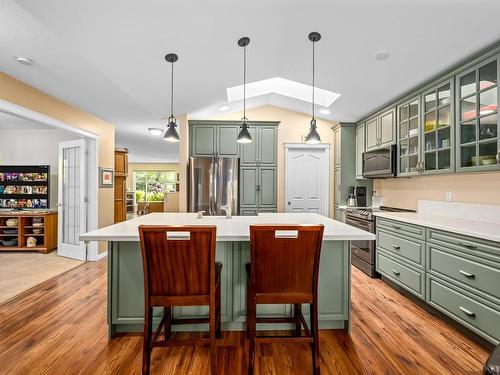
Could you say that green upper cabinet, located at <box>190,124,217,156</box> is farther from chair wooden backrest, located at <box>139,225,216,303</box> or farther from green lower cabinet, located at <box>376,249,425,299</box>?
chair wooden backrest, located at <box>139,225,216,303</box>

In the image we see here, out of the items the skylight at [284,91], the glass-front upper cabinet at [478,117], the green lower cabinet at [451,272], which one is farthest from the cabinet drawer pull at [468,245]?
the skylight at [284,91]

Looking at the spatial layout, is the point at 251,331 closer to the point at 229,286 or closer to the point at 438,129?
the point at 229,286

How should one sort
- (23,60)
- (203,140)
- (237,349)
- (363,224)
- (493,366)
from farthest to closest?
(203,140), (363,224), (23,60), (237,349), (493,366)

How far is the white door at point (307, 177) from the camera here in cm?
520

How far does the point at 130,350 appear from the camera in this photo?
6.44ft

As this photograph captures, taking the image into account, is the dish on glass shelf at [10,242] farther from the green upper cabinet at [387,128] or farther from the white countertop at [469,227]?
the green upper cabinet at [387,128]

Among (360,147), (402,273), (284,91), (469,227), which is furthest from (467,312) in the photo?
(284,91)

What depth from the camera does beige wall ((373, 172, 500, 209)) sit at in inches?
101

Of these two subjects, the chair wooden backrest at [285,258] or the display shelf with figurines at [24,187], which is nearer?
the chair wooden backrest at [285,258]

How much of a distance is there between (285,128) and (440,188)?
2873mm

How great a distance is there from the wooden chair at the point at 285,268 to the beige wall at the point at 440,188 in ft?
7.06

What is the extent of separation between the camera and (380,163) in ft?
13.0

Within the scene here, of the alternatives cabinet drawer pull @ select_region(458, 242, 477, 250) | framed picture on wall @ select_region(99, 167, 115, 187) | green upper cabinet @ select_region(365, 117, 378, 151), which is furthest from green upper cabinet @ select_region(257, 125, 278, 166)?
cabinet drawer pull @ select_region(458, 242, 477, 250)

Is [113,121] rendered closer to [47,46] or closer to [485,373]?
[47,46]
